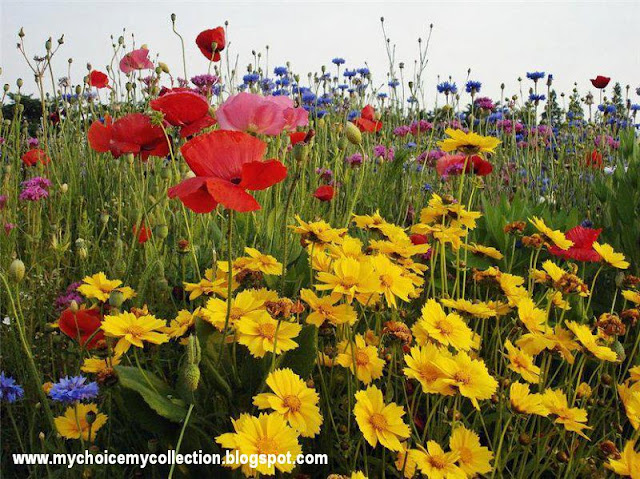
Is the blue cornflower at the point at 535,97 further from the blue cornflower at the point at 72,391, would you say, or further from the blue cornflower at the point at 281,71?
the blue cornflower at the point at 72,391

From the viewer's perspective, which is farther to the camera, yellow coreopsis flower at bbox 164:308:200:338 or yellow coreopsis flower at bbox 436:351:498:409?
yellow coreopsis flower at bbox 164:308:200:338

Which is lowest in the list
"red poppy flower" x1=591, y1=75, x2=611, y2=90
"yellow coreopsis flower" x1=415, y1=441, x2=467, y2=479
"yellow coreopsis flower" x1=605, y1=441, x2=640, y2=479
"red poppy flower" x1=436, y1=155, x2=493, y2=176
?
"yellow coreopsis flower" x1=605, y1=441, x2=640, y2=479

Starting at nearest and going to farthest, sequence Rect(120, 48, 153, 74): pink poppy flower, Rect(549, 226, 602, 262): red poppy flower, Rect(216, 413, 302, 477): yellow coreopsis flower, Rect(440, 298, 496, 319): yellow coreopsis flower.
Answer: Rect(216, 413, 302, 477): yellow coreopsis flower < Rect(440, 298, 496, 319): yellow coreopsis flower < Rect(549, 226, 602, 262): red poppy flower < Rect(120, 48, 153, 74): pink poppy flower

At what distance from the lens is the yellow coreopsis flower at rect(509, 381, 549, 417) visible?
0.86m

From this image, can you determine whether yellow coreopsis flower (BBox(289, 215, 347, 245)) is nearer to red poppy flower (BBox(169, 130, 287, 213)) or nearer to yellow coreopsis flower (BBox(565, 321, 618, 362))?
red poppy flower (BBox(169, 130, 287, 213))

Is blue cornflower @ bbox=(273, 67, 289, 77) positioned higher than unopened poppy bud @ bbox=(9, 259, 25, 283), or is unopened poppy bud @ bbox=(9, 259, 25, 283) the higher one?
blue cornflower @ bbox=(273, 67, 289, 77)

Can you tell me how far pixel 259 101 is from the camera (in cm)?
114

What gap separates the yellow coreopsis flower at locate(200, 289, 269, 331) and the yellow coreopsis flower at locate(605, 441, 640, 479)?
1.84 feet

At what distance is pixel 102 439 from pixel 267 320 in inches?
19.9

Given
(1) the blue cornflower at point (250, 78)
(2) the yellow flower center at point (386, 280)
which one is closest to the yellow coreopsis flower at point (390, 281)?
(2) the yellow flower center at point (386, 280)

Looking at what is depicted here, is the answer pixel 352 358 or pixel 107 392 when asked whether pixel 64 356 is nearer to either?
pixel 107 392

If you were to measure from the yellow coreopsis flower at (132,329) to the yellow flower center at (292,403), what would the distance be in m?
0.23

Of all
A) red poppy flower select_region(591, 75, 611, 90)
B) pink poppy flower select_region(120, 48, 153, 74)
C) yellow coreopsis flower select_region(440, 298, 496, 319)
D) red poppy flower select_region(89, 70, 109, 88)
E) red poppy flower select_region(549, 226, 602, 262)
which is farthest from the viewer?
red poppy flower select_region(591, 75, 611, 90)

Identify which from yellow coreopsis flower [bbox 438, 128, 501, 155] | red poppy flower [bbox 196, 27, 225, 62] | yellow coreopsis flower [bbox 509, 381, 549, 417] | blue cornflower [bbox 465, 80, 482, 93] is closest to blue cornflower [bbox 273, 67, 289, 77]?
blue cornflower [bbox 465, 80, 482, 93]
